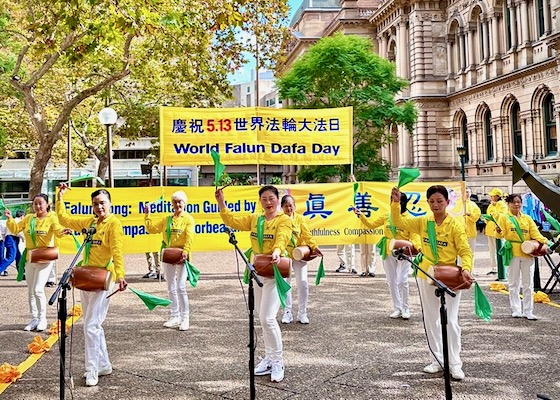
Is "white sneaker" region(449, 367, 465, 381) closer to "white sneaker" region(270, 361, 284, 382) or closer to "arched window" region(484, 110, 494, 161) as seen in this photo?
"white sneaker" region(270, 361, 284, 382)

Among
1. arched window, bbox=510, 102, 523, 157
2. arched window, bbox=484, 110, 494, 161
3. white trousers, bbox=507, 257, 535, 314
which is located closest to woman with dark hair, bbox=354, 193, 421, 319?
white trousers, bbox=507, 257, 535, 314

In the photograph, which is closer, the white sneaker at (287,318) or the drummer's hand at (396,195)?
the drummer's hand at (396,195)

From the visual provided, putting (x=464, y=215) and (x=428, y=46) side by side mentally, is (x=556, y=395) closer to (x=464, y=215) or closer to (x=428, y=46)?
(x=464, y=215)

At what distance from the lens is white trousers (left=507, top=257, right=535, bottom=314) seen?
27.3 feet

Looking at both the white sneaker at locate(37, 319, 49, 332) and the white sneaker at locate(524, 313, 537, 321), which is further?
the white sneaker at locate(524, 313, 537, 321)

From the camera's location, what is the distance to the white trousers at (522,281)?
8328mm

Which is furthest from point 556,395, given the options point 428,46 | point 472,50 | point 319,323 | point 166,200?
point 428,46

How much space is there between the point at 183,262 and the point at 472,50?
30.9 metres

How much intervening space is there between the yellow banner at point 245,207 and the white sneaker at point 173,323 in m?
3.83

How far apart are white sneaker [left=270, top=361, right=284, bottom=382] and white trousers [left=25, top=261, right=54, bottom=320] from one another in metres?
4.27

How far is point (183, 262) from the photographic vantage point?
807cm

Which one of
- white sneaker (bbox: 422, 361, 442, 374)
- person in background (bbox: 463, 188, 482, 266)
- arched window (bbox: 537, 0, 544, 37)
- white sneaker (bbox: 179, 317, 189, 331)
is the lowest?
white sneaker (bbox: 422, 361, 442, 374)

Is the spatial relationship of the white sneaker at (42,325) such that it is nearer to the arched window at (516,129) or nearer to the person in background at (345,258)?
the person in background at (345,258)

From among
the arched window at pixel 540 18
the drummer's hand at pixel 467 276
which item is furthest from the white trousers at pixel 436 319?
the arched window at pixel 540 18
